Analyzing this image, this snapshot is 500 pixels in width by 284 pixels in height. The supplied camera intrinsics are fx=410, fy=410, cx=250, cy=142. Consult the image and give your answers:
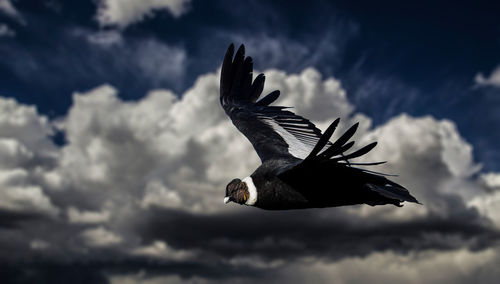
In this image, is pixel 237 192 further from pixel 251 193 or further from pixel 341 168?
pixel 341 168

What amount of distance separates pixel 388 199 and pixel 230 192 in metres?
2.99

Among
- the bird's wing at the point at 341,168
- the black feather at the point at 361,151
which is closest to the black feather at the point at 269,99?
the bird's wing at the point at 341,168

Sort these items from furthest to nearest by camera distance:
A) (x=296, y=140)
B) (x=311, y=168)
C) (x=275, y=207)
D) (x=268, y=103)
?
(x=268, y=103) < (x=296, y=140) < (x=275, y=207) < (x=311, y=168)

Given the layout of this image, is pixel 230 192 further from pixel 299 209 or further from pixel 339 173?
pixel 339 173

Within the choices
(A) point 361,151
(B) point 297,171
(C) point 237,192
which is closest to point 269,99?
(C) point 237,192

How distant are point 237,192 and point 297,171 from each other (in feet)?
5.35

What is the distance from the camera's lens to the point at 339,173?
6.74m

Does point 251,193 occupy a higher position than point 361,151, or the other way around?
point 251,193

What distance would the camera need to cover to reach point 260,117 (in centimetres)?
1183

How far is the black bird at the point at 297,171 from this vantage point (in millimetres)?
6395

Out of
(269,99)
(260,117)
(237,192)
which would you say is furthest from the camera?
(269,99)

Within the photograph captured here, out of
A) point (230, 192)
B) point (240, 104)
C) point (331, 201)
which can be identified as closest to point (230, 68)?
point (240, 104)

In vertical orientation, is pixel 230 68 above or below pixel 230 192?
above

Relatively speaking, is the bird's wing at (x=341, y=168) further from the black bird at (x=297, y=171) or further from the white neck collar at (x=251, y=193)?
the white neck collar at (x=251, y=193)
